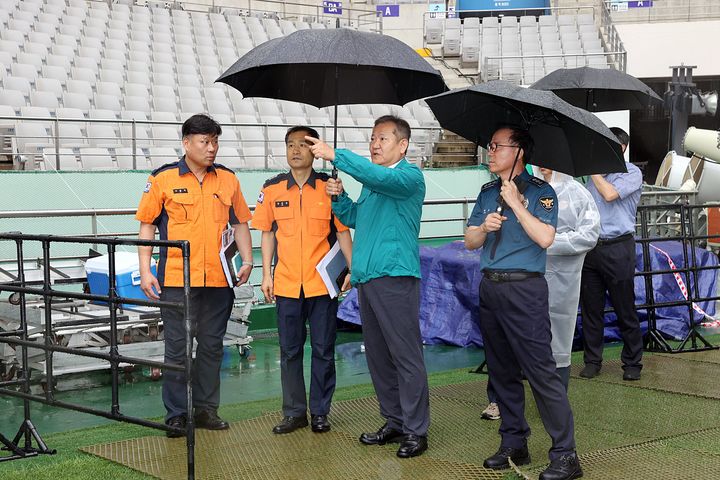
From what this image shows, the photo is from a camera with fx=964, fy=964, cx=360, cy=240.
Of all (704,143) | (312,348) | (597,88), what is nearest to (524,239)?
(312,348)

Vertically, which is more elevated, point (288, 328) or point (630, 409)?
point (288, 328)

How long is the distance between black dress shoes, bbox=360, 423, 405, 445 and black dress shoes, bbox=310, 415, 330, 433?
10.3 inches

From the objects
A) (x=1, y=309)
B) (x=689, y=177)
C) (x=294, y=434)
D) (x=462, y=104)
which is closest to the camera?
(x=462, y=104)

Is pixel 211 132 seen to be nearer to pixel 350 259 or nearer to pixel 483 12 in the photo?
pixel 350 259

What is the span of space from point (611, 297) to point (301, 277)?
96.7 inches

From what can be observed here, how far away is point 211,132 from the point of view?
4.66m

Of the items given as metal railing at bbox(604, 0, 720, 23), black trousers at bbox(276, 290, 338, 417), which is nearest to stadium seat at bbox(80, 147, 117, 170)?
black trousers at bbox(276, 290, 338, 417)

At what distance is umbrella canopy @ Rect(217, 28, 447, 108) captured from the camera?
4.16 metres

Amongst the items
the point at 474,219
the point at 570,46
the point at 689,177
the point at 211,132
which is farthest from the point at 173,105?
the point at 474,219

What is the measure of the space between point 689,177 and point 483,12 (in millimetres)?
11726

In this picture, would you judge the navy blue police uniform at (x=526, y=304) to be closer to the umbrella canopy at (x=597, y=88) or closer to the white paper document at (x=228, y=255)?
the white paper document at (x=228, y=255)

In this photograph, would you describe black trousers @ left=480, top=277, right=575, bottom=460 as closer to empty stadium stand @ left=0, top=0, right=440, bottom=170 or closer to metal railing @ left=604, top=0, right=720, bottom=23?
empty stadium stand @ left=0, top=0, right=440, bottom=170

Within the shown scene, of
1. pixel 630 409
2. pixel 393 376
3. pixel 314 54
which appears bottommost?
pixel 630 409

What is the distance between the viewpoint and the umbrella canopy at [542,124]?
385 centimetres
